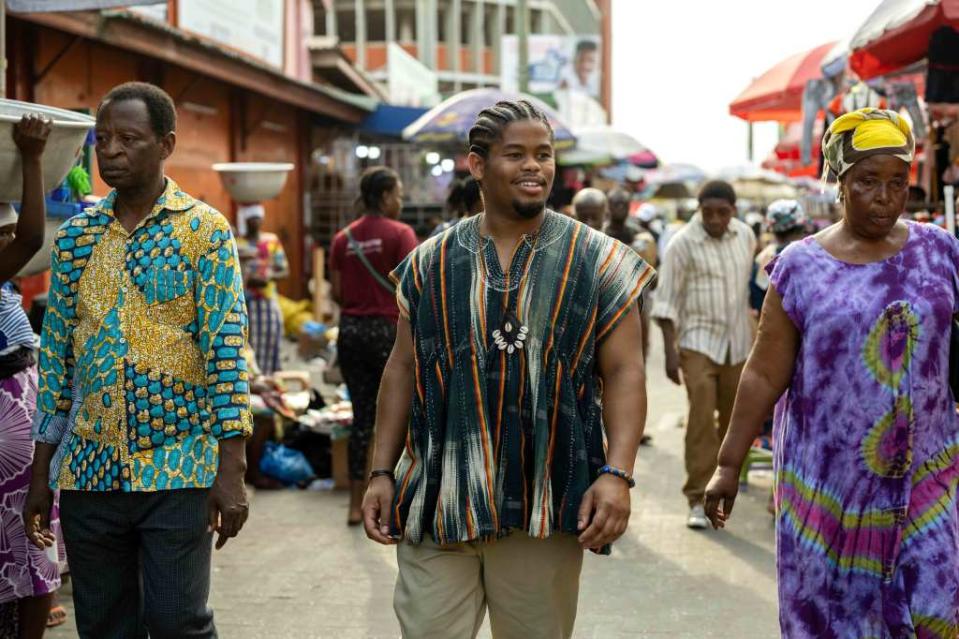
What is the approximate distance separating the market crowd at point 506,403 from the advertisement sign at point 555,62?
143 ft

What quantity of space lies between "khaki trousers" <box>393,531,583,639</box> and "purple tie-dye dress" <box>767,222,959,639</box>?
0.72 m

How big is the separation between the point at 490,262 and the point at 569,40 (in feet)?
147

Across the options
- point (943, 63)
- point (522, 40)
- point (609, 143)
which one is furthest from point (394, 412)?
point (522, 40)

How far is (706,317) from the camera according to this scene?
788 centimetres

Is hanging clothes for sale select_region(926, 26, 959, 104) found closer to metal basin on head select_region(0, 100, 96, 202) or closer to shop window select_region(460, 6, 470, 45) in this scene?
metal basin on head select_region(0, 100, 96, 202)

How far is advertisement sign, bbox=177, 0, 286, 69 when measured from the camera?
1520cm

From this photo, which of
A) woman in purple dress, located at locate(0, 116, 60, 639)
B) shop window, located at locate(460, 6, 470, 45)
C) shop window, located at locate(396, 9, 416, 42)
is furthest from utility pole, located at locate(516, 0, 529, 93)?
shop window, located at locate(460, 6, 470, 45)

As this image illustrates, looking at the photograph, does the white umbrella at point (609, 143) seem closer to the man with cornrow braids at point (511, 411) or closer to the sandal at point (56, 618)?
the sandal at point (56, 618)

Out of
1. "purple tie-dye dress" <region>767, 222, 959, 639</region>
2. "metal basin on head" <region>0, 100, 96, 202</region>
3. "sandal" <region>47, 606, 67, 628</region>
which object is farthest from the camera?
"sandal" <region>47, 606, 67, 628</region>

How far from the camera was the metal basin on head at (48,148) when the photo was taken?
13.5 feet

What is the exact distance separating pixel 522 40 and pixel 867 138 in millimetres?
20424

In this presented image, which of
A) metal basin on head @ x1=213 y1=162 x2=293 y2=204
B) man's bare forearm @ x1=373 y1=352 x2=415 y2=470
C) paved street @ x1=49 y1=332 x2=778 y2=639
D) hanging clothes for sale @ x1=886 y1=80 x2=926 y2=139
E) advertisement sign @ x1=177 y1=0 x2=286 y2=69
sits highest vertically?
advertisement sign @ x1=177 y1=0 x2=286 y2=69

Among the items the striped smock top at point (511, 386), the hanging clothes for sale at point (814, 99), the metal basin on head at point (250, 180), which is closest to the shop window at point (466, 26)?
the metal basin on head at point (250, 180)

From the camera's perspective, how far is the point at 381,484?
3.59m
